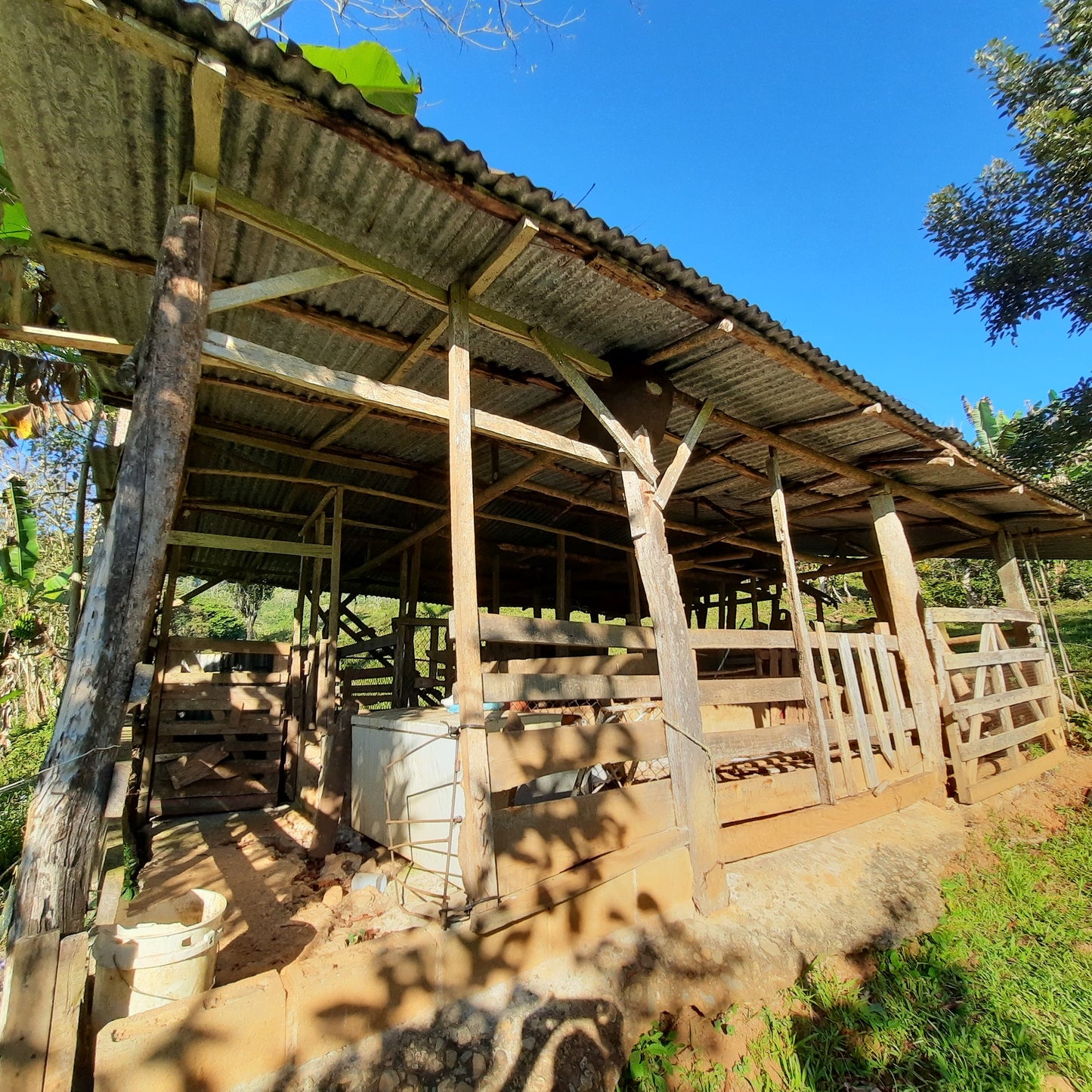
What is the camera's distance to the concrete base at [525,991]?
214 cm

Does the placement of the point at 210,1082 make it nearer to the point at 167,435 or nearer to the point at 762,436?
the point at 167,435

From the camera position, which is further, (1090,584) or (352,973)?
(1090,584)

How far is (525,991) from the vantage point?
2773mm

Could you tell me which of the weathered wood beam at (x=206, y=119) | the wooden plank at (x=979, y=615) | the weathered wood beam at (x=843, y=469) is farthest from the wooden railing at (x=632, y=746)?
the weathered wood beam at (x=206, y=119)

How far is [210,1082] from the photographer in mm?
2074

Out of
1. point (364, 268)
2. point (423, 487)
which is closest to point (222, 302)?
point (364, 268)

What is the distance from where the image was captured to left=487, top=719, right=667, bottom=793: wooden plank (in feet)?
9.81

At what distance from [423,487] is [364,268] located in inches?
162

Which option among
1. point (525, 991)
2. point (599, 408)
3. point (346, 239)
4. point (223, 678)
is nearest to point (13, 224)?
point (346, 239)

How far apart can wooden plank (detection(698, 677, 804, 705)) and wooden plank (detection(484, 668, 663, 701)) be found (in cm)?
52

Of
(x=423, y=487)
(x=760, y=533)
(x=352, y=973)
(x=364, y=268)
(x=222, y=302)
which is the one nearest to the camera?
(x=352, y=973)

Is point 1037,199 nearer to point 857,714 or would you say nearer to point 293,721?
point 857,714

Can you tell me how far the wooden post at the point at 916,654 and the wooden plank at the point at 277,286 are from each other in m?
6.01

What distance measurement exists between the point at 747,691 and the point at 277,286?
416cm
